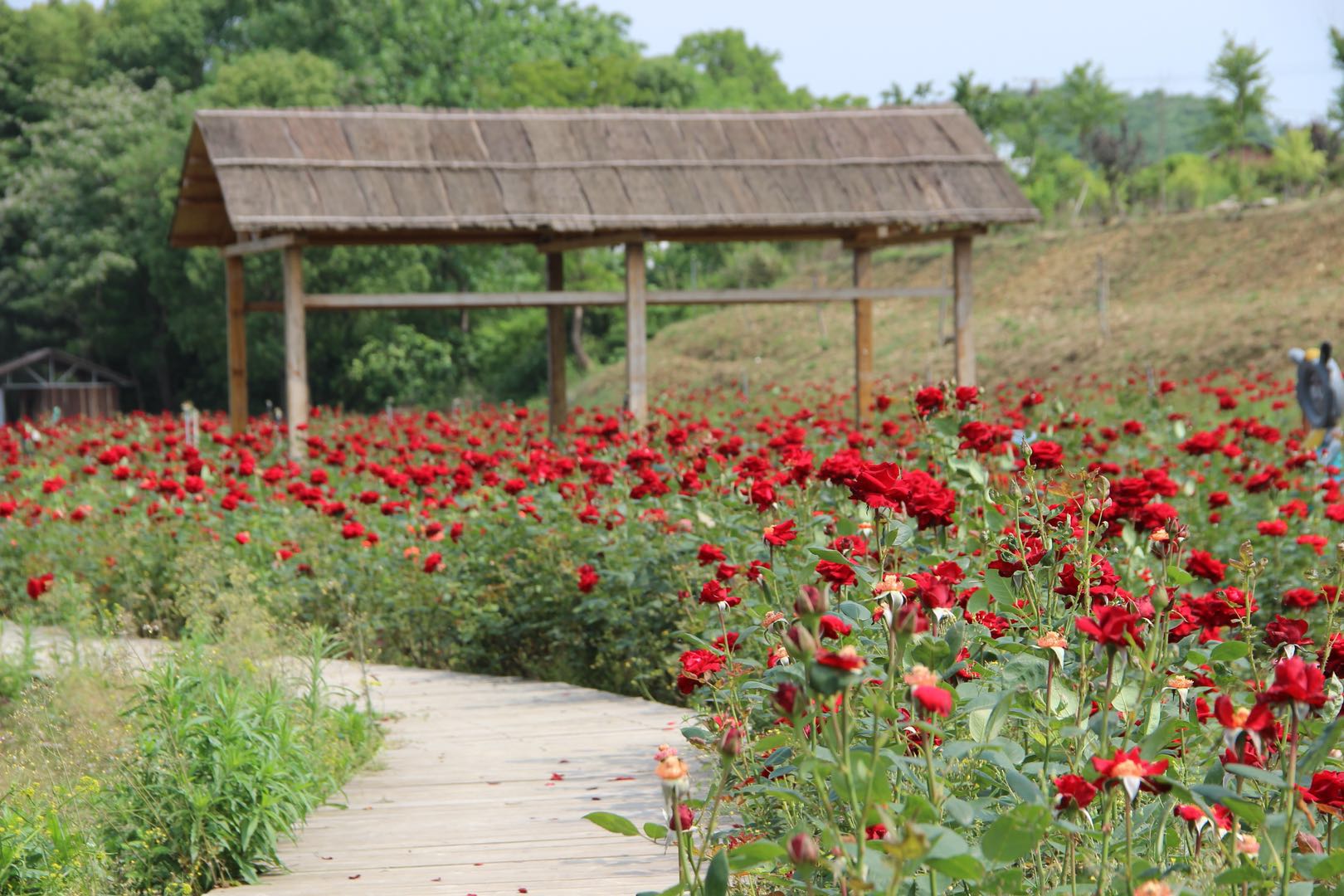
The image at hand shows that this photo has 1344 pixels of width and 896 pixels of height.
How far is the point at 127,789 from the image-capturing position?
12.9 ft

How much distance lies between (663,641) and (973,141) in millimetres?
8548

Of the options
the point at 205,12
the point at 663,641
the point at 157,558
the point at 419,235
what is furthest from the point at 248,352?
the point at 663,641

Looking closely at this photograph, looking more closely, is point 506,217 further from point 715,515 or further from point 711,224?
point 715,515

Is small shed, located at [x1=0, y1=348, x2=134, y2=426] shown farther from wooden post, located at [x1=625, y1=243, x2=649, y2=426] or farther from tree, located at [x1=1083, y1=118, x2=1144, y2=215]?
tree, located at [x1=1083, y1=118, x2=1144, y2=215]

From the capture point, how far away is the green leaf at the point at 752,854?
1924 millimetres

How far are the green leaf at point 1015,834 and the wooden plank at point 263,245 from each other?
10.3 meters

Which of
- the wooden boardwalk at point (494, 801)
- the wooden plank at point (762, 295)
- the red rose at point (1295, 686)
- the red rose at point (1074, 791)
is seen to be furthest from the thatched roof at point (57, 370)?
the red rose at point (1295, 686)

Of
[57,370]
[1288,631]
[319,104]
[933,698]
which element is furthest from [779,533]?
[57,370]

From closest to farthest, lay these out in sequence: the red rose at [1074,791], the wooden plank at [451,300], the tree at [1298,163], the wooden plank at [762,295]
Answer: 1. the red rose at [1074,791]
2. the wooden plank at [451,300]
3. the wooden plank at [762,295]
4. the tree at [1298,163]

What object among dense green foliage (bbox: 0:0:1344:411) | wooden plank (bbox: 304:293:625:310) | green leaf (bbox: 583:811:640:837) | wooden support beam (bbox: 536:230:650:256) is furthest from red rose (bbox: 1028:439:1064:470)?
dense green foliage (bbox: 0:0:1344:411)

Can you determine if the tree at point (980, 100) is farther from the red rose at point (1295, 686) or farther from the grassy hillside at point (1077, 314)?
the red rose at point (1295, 686)

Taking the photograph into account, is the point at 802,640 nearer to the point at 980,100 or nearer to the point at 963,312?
the point at 963,312

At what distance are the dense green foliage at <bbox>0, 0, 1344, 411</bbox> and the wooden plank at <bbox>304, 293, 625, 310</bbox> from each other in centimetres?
1668

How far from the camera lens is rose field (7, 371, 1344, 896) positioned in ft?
6.92
